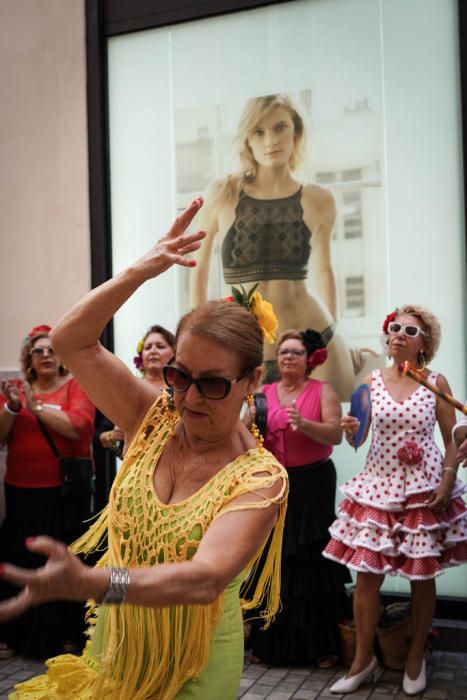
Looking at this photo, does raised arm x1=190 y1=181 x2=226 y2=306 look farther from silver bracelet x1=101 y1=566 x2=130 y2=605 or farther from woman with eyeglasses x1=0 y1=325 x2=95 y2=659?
silver bracelet x1=101 y1=566 x2=130 y2=605

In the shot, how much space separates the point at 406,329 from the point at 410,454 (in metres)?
0.70

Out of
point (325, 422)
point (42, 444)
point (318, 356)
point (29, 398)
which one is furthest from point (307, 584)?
point (29, 398)

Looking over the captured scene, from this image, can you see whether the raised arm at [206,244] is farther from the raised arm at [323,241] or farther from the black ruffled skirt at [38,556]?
the black ruffled skirt at [38,556]

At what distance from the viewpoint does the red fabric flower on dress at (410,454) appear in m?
4.82

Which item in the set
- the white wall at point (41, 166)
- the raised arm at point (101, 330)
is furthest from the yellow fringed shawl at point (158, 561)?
the white wall at point (41, 166)

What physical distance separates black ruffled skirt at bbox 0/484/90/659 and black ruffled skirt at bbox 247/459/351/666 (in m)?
1.31

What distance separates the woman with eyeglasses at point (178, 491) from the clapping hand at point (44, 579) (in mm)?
413

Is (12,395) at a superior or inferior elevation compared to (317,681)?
superior

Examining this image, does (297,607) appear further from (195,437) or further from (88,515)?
(195,437)

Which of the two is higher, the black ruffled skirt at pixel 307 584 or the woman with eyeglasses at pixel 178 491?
the woman with eyeglasses at pixel 178 491

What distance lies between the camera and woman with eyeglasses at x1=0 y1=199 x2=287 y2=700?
202 centimetres

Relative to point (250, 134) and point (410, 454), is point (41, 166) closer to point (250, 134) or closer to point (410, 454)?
point (250, 134)

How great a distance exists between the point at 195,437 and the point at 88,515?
12.4 ft

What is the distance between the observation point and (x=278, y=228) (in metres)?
6.26
